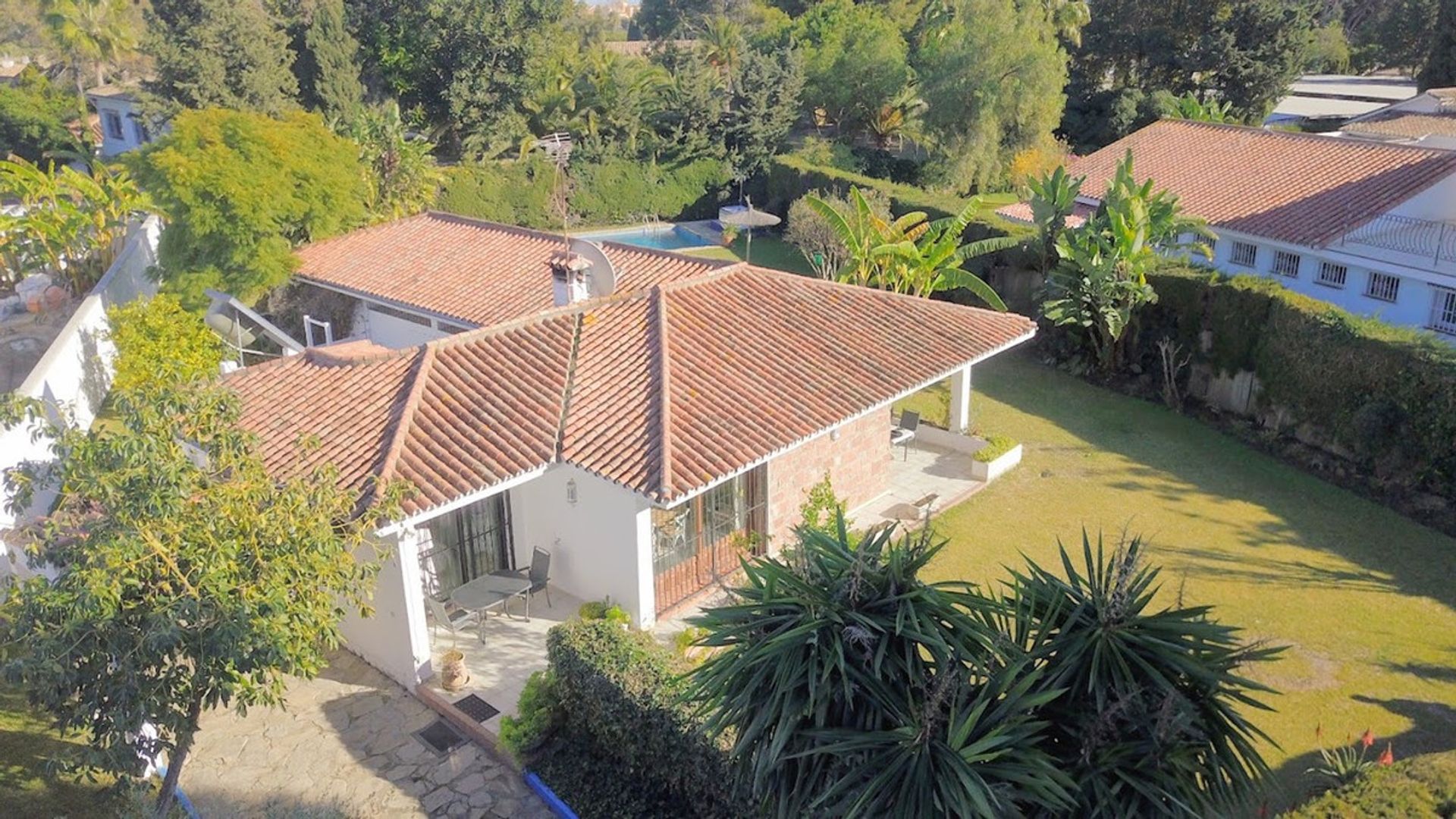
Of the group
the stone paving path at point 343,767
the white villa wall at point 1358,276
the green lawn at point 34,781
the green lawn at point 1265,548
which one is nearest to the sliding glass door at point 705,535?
the green lawn at point 1265,548

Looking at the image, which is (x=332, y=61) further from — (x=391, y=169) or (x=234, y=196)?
(x=234, y=196)

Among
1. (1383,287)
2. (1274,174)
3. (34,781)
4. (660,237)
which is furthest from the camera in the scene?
(660,237)

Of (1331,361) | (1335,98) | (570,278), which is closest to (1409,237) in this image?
(1331,361)

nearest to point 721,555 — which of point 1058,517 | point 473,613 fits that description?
point 473,613

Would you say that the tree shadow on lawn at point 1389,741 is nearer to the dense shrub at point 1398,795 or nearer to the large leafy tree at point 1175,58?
the dense shrub at point 1398,795

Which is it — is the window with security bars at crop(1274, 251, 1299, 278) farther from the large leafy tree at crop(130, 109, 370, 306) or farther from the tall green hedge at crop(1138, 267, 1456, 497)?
the large leafy tree at crop(130, 109, 370, 306)

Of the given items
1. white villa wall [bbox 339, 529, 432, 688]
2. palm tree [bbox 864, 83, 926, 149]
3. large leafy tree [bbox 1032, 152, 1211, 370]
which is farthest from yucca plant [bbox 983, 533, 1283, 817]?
palm tree [bbox 864, 83, 926, 149]
